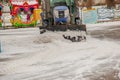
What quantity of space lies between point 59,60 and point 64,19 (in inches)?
246

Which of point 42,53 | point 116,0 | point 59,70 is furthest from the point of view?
point 116,0

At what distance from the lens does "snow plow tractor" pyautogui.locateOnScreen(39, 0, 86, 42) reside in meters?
16.1

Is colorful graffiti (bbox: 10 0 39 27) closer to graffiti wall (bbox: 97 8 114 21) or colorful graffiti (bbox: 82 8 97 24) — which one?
colorful graffiti (bbox: 82 8 97 24)

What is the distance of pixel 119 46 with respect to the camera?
1383cm

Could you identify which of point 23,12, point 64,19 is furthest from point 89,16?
point 64,19

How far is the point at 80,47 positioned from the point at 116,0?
36.3 metres

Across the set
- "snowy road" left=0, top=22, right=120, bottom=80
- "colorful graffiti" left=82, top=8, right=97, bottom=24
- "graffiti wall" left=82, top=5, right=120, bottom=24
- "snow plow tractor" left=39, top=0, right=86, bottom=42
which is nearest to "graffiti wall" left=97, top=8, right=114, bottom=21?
"graffiti wall" left=82, top=5, right=120, bottom=24

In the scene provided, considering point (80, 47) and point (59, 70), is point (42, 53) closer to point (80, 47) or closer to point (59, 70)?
point (80, 47)

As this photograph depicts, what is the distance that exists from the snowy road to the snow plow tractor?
0.55 m

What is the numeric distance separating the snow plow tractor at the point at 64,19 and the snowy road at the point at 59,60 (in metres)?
0.55

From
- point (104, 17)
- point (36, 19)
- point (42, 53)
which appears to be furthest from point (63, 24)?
point (104, 17)

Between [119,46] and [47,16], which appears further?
[47,16]

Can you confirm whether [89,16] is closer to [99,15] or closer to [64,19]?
[99,15]

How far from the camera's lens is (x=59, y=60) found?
11211 millimetres
